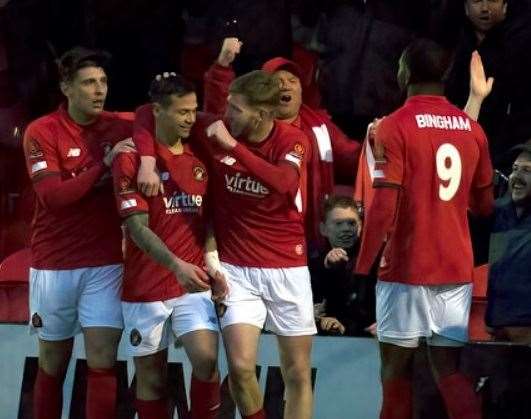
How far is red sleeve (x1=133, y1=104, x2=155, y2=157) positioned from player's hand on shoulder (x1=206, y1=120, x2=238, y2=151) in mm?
232

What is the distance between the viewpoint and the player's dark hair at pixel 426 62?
6.73m

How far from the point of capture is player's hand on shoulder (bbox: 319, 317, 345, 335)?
746 cm

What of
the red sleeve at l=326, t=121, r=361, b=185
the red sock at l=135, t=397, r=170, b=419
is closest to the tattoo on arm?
the red sock at l=135, t=397, r=170, b=419

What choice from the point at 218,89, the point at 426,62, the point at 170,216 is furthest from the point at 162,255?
the point at 218,89

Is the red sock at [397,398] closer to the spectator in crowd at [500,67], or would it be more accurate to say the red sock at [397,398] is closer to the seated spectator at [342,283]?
the seated spectator at [342,283]

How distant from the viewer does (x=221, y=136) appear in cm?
673

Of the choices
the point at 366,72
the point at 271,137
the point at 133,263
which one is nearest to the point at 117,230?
the point at 133,263

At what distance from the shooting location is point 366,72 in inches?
322

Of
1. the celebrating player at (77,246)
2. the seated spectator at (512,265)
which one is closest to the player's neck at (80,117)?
the celebrating player at (77,246)

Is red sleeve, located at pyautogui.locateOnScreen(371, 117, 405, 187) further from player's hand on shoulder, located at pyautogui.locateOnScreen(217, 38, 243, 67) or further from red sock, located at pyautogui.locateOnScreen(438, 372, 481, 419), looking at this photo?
player's hand on shoulder, located at pyautogui.locateOnScreen(217, 38, 243, 67)

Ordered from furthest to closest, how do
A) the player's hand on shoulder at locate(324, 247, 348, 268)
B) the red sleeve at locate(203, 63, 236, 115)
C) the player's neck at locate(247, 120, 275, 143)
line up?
the red sleeve at locate(203, 63, 236, 115) < the player's hand on shoulder at locate(324, 247, 348, 268) < the player's neck at locate(247, 120, 275, 143)

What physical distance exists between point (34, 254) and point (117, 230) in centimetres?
37

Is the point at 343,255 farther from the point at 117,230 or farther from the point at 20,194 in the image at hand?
the point at 20,194

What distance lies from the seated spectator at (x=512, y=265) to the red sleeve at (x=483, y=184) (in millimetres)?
226
